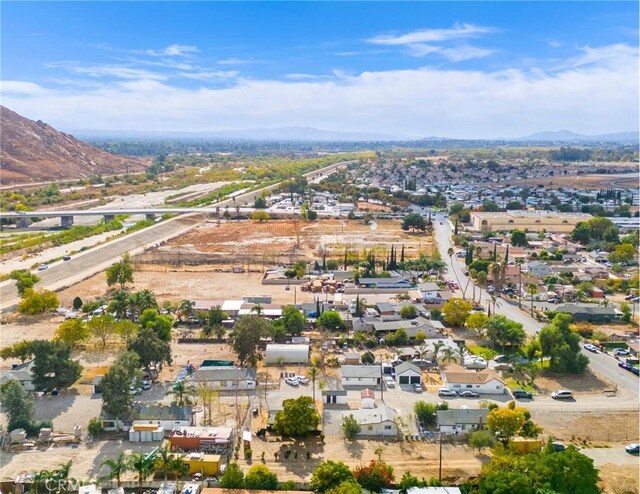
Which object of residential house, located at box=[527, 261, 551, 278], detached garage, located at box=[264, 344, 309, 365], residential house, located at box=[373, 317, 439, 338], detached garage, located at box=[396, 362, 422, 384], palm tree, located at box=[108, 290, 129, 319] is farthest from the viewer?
residential house, located at box=[527, 261, 551, 278]

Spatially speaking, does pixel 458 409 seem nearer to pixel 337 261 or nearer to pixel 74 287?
pixel 337 261

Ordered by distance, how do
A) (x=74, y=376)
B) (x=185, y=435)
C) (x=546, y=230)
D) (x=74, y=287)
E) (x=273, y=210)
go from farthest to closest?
(x=273, y=210) < (x=546, y=230) < (x=74, y=287) < (x=74, y=376) < (x=185, y=435)

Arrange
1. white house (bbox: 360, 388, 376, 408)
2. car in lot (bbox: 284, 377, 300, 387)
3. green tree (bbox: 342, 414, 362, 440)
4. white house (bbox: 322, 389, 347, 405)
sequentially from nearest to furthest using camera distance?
green tree (bbox: 342, 414, 362, 440) → white house (bbox: 360, 388, 376, 408) → white house (bbox: 322, 389, 347, 405) → car in lot (bbox: 284, 377, 300, 387)

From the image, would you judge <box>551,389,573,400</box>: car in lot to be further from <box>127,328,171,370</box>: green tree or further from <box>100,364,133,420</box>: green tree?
<box>100,364,133,420</box>: green tree

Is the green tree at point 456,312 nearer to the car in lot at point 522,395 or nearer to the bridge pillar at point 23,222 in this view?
the car in lot at point 522,395

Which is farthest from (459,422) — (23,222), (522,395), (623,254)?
(23,222)

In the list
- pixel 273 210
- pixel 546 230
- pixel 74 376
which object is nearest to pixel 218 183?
pixel 273 210

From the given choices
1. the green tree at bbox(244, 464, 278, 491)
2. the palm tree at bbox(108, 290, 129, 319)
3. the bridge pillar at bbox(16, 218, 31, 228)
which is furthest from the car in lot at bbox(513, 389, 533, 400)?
the bridge pillar at bbox(16, 218, 31, 228)
